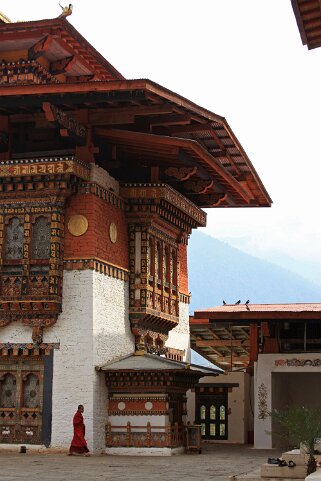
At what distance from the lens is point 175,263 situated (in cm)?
2133


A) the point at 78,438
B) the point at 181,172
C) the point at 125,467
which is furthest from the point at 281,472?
the point at 181,172

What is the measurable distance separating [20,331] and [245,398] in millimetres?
8670

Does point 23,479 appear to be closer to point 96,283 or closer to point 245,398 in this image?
point 96,283

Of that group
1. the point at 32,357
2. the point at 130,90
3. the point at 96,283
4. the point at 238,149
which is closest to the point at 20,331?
the point at 32,357

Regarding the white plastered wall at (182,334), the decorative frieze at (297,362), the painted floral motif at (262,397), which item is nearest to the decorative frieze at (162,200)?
the white plastered wall at (182,334)

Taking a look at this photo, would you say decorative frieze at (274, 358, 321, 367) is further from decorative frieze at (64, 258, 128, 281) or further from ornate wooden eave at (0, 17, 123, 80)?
ornate wooden eave at (0, 17, 123, 80)

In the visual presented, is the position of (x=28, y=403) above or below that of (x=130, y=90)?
below

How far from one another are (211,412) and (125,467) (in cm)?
1011

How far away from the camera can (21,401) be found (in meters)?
17.2

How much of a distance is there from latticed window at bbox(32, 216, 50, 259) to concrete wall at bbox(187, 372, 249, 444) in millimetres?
8396

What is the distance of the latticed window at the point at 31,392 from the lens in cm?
1719

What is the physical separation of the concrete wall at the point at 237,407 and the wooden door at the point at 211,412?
0.52 ft

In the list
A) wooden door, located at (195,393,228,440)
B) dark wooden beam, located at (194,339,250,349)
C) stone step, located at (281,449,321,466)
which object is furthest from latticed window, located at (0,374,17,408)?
dark wooden beam, located at (194,339,250,349)

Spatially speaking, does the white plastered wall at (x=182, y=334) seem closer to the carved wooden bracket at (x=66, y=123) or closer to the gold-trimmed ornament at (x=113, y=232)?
the gold-trimmed ornament at (x=113, y=232)
